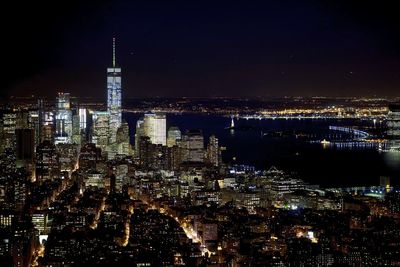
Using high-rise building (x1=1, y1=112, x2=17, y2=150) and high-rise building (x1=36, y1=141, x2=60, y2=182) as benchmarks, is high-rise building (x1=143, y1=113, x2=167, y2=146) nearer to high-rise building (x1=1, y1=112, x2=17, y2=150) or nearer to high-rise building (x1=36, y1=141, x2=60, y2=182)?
high-rise building (x1=36, y1=141, x2=60, y2=182)

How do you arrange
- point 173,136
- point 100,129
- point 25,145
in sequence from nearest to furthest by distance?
point 25,145 → point 173,136 → point 100,129

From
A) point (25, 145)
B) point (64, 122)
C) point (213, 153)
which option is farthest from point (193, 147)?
point (64, 122)

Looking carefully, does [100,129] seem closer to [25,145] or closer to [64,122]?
[64,122]

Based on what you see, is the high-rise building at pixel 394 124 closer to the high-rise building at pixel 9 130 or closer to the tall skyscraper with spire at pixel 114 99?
the tall skyscraper with spire at pixel 114 99

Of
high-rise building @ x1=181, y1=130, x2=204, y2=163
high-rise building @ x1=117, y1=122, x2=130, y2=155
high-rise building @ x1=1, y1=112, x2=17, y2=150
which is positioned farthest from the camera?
high-rise building @ x1=117, y1=122, x2=130, y2=155

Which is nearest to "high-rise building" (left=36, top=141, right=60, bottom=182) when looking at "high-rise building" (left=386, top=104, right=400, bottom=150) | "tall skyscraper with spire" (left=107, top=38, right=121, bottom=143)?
Result: "tall skyscraper with spire" (left=107, top=38, right=121, bottom=143)
